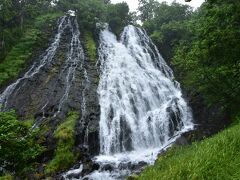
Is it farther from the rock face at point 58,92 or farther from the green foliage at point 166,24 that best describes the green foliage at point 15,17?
the green foliage at point 166,24

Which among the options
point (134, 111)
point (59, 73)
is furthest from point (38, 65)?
point (134, 111)

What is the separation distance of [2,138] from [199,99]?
16.0 metres

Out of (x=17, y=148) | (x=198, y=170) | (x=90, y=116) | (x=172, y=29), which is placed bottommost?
(x=198, y=170)

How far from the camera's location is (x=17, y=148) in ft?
23.0

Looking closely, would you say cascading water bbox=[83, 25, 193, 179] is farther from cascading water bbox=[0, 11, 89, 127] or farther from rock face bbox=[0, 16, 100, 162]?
cascading water bbox=[0, 11, 89, 127]

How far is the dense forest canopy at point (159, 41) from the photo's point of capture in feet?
25.3

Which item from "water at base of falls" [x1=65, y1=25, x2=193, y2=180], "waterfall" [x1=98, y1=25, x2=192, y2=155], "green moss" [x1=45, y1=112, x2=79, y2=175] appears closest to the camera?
"green moss" [x1=45, y1=112, x2=79, y2=175]

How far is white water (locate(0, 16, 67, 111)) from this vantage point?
1915cm

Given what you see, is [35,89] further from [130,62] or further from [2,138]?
[2,138]

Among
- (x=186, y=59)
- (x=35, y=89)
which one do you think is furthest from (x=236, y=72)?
(x=35, y=89)

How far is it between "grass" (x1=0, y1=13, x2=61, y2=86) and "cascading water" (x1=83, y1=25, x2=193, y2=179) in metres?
5.50

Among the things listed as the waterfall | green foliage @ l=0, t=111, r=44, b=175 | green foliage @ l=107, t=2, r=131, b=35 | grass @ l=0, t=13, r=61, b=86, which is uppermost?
green foliage @ l=107, t=2, r=131, b=35

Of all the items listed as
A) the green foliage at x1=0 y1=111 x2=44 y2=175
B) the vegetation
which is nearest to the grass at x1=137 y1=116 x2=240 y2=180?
the green foliage at x1=0 y1=111 x2=44 y2=175

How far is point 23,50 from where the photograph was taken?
24516 mm
